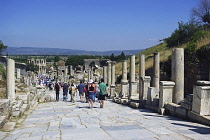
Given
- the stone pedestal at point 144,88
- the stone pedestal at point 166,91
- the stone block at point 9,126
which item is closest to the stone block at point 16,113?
the stone block at point 9,126

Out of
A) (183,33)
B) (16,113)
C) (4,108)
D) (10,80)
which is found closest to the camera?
(4,108)

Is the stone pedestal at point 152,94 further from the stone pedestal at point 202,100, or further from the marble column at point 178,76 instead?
the stone pedestal at point 202,100

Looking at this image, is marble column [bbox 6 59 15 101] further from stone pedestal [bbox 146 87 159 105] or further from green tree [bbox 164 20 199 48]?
green tree [bbox 164 20 199 48]

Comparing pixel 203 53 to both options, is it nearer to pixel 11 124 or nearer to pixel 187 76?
pixel 187 76

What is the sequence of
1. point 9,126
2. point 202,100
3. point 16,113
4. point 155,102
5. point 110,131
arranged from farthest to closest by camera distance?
point 155,102 → point 16,113 → point 9,126 → point 202,100 → point 110,131

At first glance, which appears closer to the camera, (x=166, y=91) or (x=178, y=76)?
(x=166, y=91)

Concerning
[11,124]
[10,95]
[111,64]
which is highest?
[111,64]

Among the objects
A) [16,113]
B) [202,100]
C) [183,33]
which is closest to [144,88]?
[202,100]

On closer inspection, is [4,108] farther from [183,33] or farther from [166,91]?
[183,33]

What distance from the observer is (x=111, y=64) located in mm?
22078

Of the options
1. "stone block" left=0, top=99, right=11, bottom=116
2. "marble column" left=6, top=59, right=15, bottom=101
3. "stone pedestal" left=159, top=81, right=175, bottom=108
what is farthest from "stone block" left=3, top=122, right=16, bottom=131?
"stone pedestal" left=159, top=81, right=175, bottom=108

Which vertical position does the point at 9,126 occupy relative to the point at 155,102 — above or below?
below

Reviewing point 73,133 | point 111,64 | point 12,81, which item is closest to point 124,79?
point 111,64

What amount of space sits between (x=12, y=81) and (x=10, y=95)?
63 centimetres
